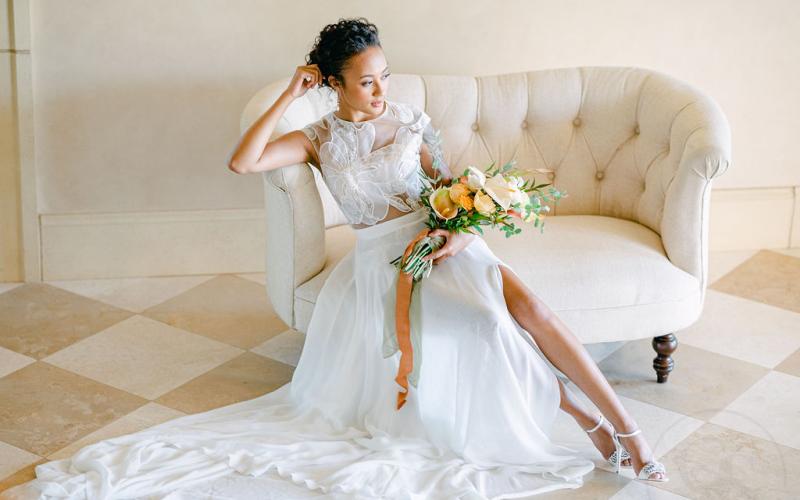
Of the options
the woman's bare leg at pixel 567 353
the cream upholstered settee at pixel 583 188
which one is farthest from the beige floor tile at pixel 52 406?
the woman's bare leg at pixel 567 353

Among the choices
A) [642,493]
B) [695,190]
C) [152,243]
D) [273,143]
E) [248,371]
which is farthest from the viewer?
[152,243]

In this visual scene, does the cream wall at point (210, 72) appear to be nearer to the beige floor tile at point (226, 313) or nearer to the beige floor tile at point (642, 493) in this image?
the beige floor tile at point (226, 313)

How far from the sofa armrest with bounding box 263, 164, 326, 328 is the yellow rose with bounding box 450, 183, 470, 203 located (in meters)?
0.52

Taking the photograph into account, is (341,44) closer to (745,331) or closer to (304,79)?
(304,79)

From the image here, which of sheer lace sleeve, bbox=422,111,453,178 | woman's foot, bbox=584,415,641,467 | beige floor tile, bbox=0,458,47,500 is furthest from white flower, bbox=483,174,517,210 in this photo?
beige floor tile, bbox=0,458,47,500

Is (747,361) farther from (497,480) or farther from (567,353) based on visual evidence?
(497,480)

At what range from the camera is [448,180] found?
3.26 m

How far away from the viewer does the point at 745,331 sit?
4.00m

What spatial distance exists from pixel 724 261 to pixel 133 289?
245cm

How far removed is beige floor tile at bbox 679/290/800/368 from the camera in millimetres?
3836

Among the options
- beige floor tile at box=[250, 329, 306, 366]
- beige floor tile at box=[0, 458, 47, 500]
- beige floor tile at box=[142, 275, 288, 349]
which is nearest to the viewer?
beige floor tile at box=[0, 458, 47, 500]

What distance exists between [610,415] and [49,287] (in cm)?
237

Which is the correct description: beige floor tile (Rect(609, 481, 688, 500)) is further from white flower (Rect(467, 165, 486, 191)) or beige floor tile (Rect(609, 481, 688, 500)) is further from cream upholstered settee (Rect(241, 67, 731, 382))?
white flower (Rect(467, 165, 486, 191))

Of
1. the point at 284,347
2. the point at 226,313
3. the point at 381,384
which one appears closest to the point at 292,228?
the point at 381,384
